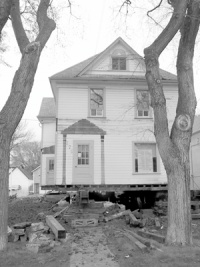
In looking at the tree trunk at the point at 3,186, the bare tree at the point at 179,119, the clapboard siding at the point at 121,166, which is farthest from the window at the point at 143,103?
the tree trunk at the point at 3,186

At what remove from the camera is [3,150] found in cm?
664

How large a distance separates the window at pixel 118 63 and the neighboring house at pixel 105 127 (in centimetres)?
7

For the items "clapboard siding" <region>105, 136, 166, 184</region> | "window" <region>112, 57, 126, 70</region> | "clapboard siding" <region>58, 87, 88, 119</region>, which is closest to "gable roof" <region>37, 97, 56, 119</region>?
"clapboard siding" <region>58, 87, 88, 119</region>

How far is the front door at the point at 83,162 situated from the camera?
15.4 metres

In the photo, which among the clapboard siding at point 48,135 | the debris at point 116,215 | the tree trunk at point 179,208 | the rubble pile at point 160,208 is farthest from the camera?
the clapboard siding at point 48,135

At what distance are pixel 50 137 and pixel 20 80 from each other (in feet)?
44.9

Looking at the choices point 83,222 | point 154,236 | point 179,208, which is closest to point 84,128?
point 83,222

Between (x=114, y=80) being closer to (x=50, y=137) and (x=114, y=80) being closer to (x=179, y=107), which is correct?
(x=50, y=137)

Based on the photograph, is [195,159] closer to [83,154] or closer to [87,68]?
[83,154]

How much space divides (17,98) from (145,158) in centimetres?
1052

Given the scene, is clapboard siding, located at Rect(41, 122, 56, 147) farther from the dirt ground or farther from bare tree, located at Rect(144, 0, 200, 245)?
bare tree, located at Rect(144, 0, 200, 245)

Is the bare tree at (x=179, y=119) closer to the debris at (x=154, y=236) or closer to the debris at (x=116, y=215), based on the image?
the debris at (x=154, y=236)

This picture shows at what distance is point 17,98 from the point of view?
705cm

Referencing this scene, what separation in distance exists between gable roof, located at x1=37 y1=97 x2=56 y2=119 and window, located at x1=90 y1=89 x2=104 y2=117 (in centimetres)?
579
